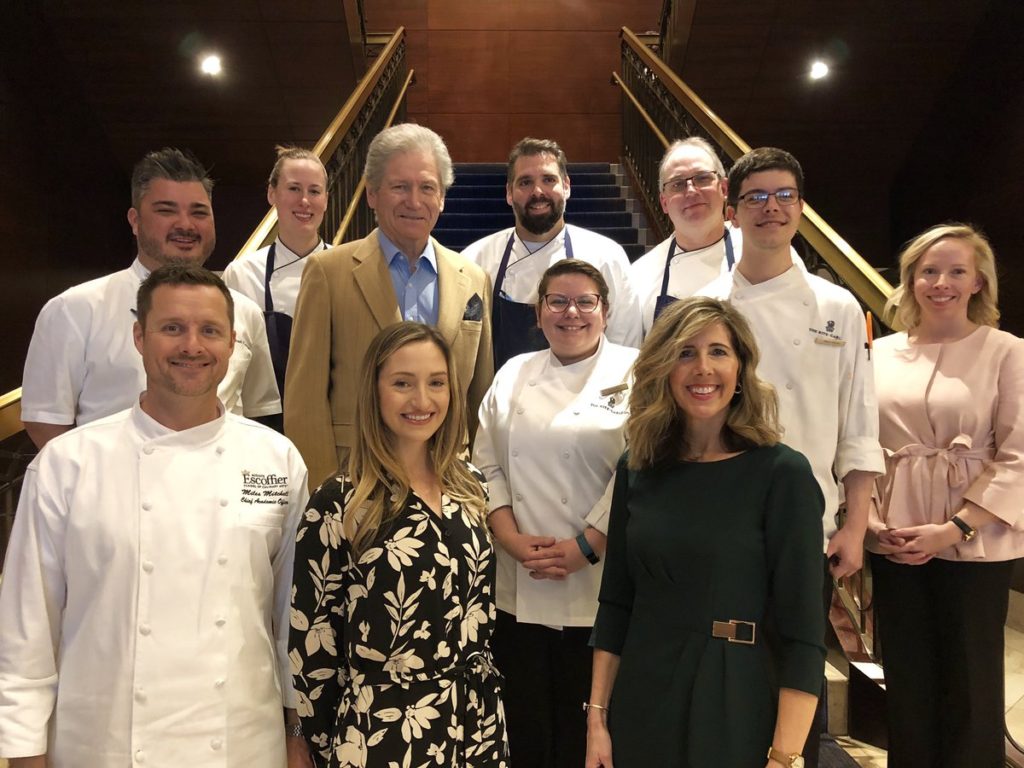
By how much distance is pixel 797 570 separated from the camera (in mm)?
1423

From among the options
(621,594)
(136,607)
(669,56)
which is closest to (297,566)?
(136,607)

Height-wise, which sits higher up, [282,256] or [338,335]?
[282,256]

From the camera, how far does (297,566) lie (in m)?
1.49

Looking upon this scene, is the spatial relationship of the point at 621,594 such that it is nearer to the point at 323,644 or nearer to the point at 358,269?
the point at 323,644

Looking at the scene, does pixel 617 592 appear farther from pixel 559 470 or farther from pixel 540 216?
pixel 540 216

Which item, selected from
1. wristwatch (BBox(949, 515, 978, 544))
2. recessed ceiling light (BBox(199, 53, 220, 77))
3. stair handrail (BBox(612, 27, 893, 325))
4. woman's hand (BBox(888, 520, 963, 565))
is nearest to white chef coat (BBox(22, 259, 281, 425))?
woman's hand (BBox(888, 520, 963, 565))

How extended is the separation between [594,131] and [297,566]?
23.9 feet

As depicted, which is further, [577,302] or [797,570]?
[577,302]

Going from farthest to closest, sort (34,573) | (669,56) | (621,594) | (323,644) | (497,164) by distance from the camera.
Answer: (497,164) → (669,56) → (621,594) → (323,644) → (34,573)

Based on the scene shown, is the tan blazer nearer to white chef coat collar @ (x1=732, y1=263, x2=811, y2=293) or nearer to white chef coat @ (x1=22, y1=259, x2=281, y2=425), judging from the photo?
white chef coat @ (x1=22, y1=259, x2=281, y2=425)

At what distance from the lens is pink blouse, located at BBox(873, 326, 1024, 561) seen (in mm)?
2059

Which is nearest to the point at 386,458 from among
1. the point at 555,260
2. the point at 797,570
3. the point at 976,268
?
the point at 797,570

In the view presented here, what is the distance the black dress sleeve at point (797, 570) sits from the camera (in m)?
1.41

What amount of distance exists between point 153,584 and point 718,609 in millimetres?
962
